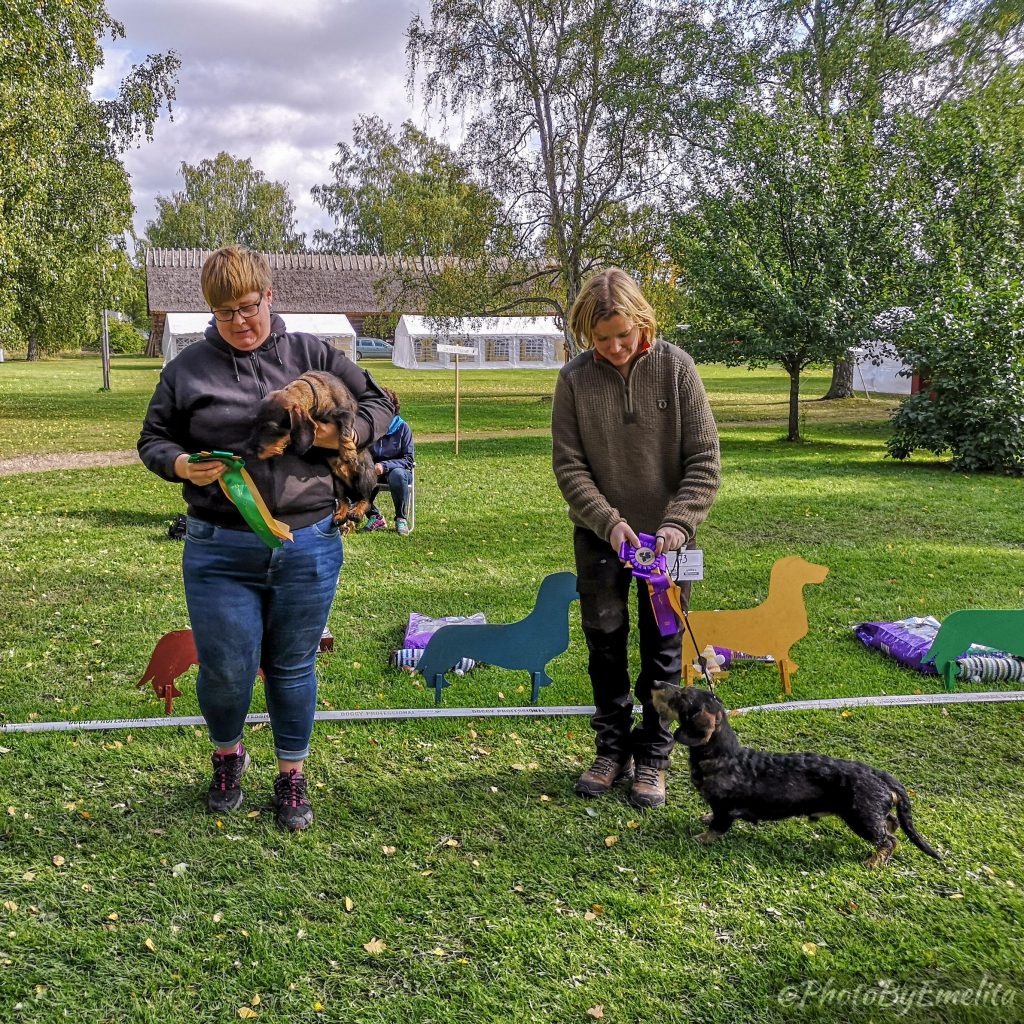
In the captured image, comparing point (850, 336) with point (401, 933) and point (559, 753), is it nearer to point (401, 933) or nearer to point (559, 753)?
point (559, 753)

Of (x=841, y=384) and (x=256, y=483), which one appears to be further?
(x=841, y=384)

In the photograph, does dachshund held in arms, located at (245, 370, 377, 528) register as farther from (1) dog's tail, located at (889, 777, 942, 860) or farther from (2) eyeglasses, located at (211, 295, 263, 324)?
(1) dog's tail, located at (889, 777, 942, 860)

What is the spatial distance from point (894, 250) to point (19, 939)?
54.4ft

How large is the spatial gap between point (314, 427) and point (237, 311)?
46cm

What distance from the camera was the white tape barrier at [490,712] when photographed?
4.33 meters

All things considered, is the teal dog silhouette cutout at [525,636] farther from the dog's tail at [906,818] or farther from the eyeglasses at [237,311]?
the eyeglasses at [237,311]

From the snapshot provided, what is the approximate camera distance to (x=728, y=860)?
3.25 meters

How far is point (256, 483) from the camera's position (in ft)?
9.73

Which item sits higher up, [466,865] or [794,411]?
[794,411]

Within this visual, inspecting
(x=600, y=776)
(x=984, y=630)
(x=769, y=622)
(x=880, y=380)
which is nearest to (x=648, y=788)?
(x=600, y=776)

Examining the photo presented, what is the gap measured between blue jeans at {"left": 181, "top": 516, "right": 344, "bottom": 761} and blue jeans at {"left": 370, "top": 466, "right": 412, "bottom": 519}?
5.57 m

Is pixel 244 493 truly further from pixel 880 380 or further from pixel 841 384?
pixel 880 380

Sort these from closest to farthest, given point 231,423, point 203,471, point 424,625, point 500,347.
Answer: point 203,471 → point 231,423 → point 424,625 → point 500,347

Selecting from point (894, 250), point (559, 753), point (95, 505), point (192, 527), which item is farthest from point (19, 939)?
point (894, 250)
